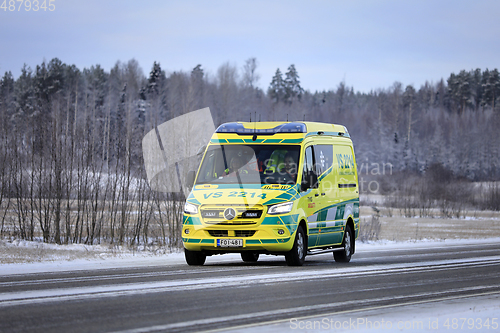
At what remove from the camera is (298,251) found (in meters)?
13.6

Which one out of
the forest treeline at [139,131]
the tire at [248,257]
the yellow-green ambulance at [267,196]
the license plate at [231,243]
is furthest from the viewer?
the forest treeline at [139,131]

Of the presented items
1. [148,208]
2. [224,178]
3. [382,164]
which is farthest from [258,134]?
[382,164]

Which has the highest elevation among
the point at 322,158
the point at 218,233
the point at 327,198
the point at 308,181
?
the point at 322,158

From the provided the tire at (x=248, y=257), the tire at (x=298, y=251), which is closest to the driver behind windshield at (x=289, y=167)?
the tire at (x=298, y=251)

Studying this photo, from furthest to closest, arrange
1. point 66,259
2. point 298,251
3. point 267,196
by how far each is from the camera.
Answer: point 66,259 < point 298,251 < point 267,196

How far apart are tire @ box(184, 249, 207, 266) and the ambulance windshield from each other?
1.64 metres

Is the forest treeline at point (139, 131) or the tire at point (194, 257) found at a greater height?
the forest treeline at point (139, 131)

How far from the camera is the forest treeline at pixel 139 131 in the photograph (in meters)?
24.9

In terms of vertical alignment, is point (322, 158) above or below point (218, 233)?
above

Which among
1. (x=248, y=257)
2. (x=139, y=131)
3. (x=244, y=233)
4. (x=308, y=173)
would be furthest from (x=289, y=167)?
(x=139, y=131)

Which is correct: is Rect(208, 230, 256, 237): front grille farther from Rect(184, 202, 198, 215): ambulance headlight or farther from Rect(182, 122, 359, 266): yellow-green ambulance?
Rect(184, 202, 198, 215): ambulance headlight

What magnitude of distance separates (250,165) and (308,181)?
4.59ft

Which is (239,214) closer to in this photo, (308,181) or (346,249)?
(308,181)

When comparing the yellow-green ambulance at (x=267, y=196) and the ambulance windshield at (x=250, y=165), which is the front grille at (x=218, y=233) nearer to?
the yellow-green ambulance at (x=267, y=196)
